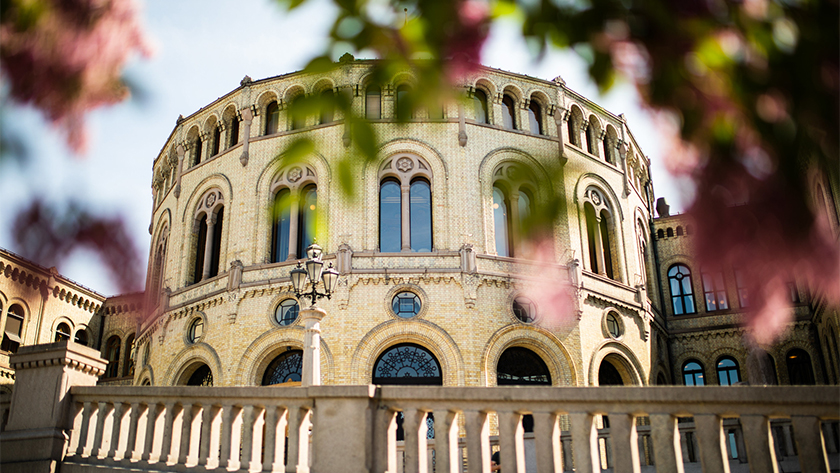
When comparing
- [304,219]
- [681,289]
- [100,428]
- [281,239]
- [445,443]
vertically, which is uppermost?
[304,219]

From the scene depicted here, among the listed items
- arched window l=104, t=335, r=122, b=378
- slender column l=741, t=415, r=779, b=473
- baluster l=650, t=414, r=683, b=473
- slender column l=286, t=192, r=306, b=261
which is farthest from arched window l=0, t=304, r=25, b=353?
slender column l=741, t=415, r=779, b=473

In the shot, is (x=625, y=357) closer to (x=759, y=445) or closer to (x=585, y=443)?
(x=585, y=443)

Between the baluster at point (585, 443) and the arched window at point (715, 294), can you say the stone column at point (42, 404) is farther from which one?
the arched window at point (715, 294)

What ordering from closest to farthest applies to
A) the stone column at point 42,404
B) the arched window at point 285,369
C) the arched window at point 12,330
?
the stone column at point 42,404 < the arched window at point 285,369 < the arched window at point 12,330

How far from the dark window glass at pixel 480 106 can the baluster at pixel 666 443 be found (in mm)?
17847

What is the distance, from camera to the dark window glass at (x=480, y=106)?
2292 centimetres

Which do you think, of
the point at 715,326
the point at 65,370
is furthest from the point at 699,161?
the point at 715,326

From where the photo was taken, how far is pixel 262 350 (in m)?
20.5

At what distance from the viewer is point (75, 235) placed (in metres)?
3.66

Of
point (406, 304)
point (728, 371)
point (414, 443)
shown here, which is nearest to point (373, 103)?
point (406, 304)

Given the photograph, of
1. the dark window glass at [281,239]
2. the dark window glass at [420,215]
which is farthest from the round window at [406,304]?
the dark window glass at [281,239]

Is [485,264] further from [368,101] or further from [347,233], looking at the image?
[368,101]

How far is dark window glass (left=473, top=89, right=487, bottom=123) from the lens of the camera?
75.2 feet

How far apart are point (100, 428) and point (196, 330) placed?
1533 cm
